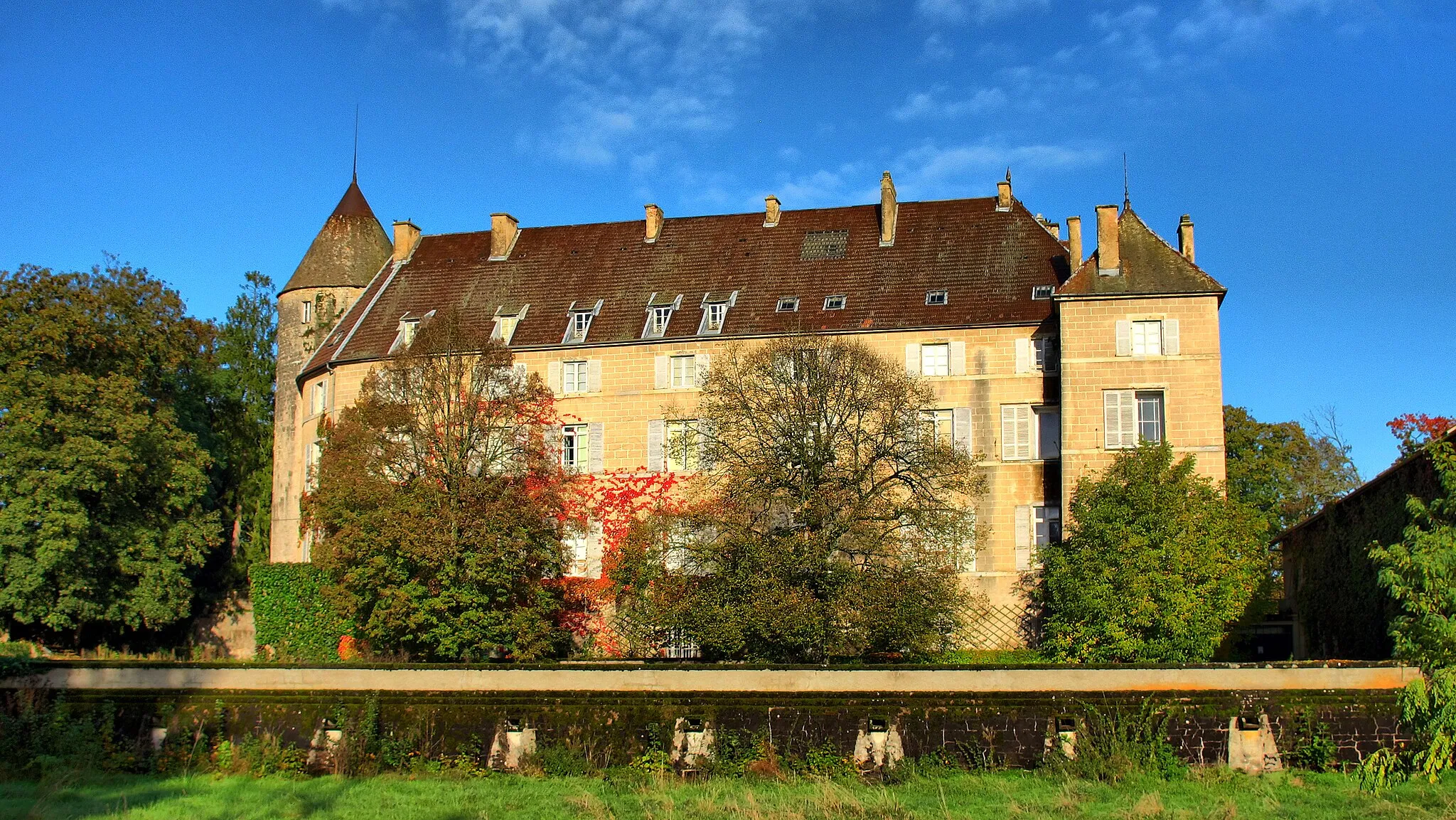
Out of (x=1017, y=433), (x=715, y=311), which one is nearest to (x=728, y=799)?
(x=1017, y=433)

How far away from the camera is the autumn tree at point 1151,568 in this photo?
32.0 meters

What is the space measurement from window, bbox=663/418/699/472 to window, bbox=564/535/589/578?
10.5 ft

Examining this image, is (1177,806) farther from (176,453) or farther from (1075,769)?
Answer: (176,453)

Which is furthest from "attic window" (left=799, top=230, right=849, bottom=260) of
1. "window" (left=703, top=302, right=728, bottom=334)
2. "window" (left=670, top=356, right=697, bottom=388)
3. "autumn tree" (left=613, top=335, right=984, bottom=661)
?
"autumn tree" (left=613, top=335, right=984, bottom=661)

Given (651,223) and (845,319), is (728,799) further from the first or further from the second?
(651,223)

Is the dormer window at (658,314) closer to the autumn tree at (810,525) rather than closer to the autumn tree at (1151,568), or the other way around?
the autumn tree at (810,525)

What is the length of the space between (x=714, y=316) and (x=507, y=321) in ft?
21.3

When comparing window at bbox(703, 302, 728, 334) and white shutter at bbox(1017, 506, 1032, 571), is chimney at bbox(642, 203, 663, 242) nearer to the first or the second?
window at bbox(703, 302, 728, 334)

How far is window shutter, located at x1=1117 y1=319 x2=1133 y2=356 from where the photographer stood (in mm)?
36500

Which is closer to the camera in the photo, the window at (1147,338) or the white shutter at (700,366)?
the window at (1147,338)

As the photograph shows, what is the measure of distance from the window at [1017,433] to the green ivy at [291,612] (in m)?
19.5

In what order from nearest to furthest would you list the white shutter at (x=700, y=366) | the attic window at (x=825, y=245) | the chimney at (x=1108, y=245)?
the chimney at (x=1108, y=245)
the white shutter at (x=700, y=366)
the attic window at (x=825, y=245)

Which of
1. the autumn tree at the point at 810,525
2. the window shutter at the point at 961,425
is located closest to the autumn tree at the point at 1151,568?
the autumn tree at the point at 810,525

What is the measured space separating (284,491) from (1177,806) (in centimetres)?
3446
